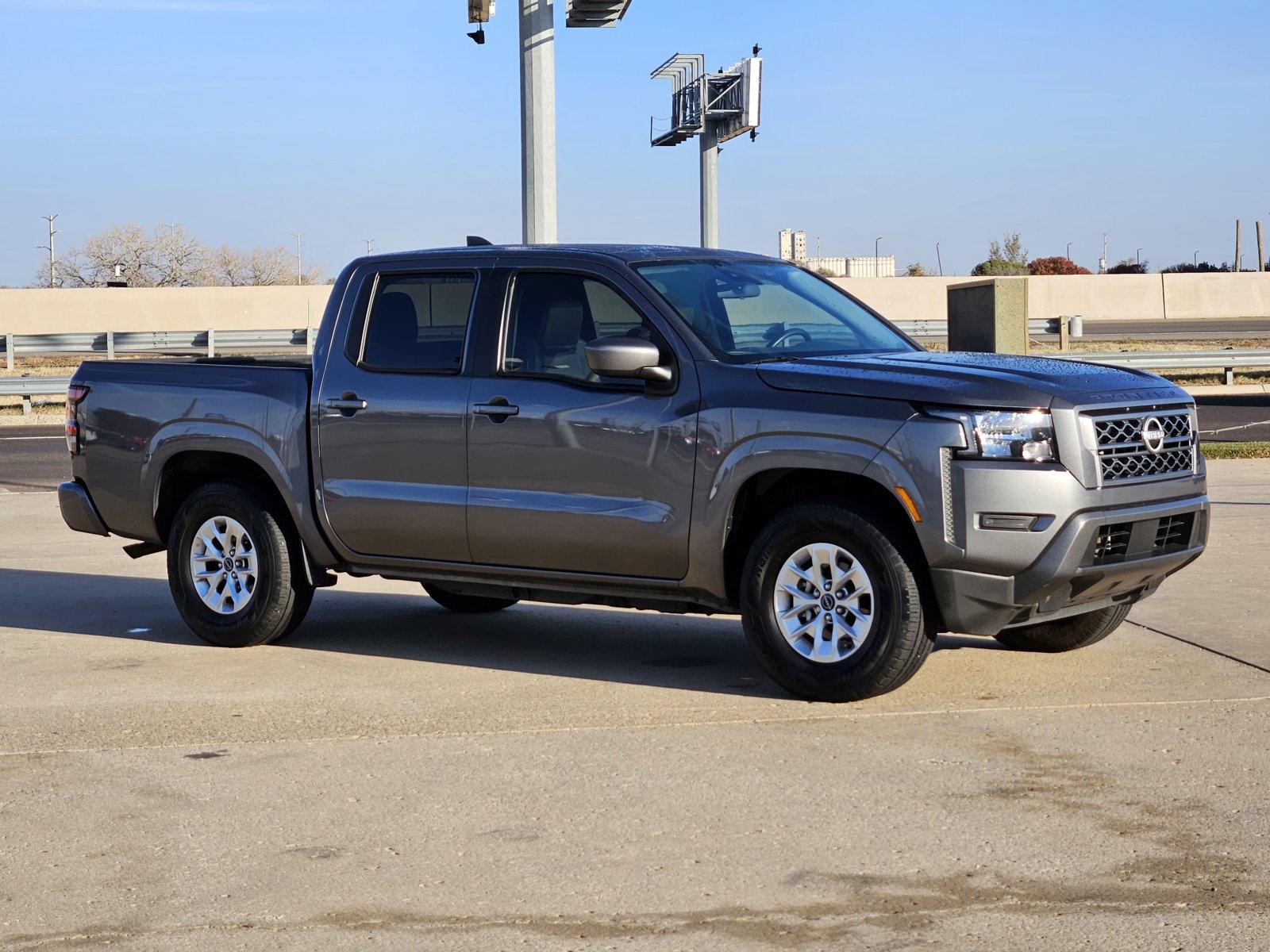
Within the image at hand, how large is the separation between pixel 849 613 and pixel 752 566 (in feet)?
1.46

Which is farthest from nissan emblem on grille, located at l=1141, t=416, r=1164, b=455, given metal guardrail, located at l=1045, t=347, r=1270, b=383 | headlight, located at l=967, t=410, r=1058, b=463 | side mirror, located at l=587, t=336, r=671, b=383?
metal guardrail, located at l=1045, t=347, r=1270, b=383

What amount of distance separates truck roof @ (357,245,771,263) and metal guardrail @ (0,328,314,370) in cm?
2779

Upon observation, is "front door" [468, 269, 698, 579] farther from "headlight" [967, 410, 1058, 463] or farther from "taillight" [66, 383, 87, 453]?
"taillight" [66, 383, 87, 453]

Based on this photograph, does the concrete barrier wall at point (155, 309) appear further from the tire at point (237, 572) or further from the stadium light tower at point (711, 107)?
the tire at point (237, 572)

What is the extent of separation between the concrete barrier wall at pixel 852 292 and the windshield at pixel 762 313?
42.1m

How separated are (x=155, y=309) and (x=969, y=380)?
51.5m

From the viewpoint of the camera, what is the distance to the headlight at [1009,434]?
6.41m

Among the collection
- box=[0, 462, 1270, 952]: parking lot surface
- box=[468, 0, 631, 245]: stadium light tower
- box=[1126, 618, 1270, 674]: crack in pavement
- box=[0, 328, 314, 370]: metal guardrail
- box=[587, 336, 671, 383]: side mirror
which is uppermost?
box=[468, 0, 631, 245]: stadium light tower

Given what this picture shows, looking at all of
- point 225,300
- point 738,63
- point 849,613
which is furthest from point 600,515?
point 225,300

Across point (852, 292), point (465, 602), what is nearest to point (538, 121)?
point (465, 602)

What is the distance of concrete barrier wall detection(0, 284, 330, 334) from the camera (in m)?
53.8

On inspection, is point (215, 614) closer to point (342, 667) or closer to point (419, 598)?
point (342, 667)

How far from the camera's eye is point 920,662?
675cm

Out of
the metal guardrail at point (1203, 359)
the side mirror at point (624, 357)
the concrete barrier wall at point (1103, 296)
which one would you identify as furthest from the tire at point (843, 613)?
the concrete barrier wall at point (1103, 296)
